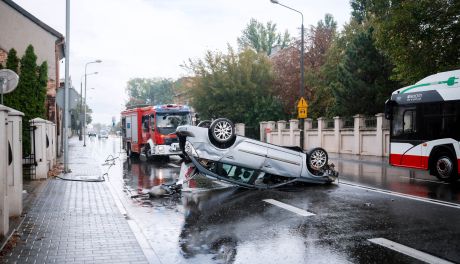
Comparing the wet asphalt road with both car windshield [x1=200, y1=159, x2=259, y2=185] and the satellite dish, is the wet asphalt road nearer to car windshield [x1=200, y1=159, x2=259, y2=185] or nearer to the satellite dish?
car windshield [x1=200, y1=159, x2=259, y2=185]

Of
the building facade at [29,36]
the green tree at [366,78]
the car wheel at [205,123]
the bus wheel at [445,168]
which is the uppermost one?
the building facade at [29,36]

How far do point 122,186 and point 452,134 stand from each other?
32.3 feet

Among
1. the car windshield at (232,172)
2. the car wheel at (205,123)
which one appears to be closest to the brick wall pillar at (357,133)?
the car wheel at (205,123)

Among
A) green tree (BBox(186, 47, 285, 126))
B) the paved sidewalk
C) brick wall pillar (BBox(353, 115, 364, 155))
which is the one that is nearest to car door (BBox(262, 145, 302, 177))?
the paved sidewalk

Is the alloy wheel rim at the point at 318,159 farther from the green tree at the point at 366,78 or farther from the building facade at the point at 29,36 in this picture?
the building facade at the point at 29,36

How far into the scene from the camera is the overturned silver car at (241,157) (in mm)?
11305

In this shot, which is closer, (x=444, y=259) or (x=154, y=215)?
(x=444, y=259)

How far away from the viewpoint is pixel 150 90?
13862cm

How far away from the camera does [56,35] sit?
3050 cm

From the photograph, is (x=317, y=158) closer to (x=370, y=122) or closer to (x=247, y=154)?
(x=247, y=154)

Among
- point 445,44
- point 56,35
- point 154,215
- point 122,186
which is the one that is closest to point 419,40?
point 445,44

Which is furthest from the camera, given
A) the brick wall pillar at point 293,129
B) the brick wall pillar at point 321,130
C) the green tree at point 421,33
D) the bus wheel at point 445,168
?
the brick wall pillar at point 293,129

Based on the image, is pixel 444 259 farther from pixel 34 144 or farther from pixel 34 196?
pixel 34 144

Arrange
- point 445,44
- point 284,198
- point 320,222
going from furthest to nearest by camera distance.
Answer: point 445,44 → point 284,198 → point 320,222
